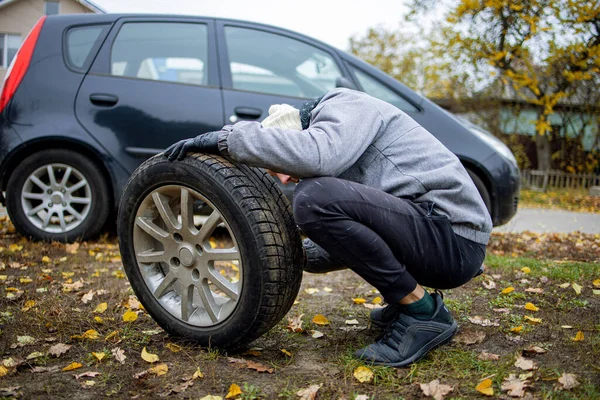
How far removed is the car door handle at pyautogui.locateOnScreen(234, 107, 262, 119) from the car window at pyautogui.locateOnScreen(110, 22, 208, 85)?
414 millimetres

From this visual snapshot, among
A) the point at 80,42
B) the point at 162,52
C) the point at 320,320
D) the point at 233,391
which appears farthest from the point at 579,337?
the point at 80,42

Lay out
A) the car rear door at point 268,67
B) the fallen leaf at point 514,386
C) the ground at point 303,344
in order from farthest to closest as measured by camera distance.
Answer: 1. the car rear door at point 268,67
2. the ground at point 303,344
3. the fallen leaf at point 514,386

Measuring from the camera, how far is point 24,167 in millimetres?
4312

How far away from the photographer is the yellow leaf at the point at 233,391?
6.28 feet

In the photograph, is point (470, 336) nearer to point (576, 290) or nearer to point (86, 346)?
point (576, 290)

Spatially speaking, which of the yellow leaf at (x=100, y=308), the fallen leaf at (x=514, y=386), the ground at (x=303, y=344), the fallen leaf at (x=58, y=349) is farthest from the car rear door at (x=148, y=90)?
the fallen leaf at (x=514, y=386)

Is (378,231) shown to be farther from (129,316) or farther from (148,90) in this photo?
(148,90)

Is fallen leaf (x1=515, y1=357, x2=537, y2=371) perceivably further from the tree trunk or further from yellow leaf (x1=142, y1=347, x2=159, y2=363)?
the tree trunk

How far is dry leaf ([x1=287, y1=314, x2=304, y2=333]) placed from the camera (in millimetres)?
2672

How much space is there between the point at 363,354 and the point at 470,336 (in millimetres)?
576

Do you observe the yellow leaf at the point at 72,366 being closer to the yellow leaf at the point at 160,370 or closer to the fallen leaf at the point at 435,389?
the yellow leaf at the point at 160,370

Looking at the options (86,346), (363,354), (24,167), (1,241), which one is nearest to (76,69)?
(24,167)

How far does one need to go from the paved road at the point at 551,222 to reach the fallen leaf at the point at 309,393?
15.3ft

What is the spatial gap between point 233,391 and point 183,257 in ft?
2.09
